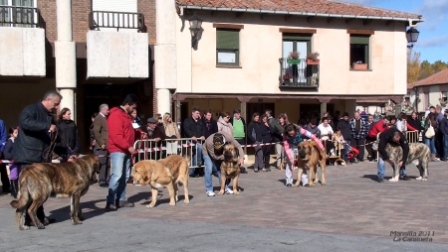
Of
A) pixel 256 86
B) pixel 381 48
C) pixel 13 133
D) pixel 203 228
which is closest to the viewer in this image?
pixel 203 228

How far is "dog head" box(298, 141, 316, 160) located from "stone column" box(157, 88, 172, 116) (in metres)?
7.86

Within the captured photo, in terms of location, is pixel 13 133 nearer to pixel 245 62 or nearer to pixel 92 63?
pixel 92 63

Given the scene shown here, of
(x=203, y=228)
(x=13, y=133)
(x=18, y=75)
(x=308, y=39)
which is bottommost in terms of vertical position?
(x=203, y=228)

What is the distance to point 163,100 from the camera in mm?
22391

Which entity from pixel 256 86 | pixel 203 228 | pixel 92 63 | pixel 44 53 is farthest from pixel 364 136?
pixel 203 228

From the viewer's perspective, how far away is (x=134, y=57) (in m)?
21.2

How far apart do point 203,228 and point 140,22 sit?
1318 centimetres

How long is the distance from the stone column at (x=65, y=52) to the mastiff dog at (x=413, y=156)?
9.89 meters

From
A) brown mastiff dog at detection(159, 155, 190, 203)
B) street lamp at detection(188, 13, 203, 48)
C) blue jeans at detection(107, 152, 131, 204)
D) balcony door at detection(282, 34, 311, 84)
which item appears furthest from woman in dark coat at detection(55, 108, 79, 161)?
balcony door at detection(282, 34, 311, 84)

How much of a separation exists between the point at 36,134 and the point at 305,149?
6.74m

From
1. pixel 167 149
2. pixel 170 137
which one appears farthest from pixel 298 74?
pixel 167 149

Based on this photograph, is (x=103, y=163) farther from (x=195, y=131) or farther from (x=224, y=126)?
(x=224, y=126)

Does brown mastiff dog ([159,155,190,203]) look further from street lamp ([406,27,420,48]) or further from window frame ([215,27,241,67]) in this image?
street lamp ([406,27,420,48])

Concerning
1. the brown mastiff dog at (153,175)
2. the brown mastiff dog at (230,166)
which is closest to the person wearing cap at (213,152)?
the brown mastiff dog at (230,166)
